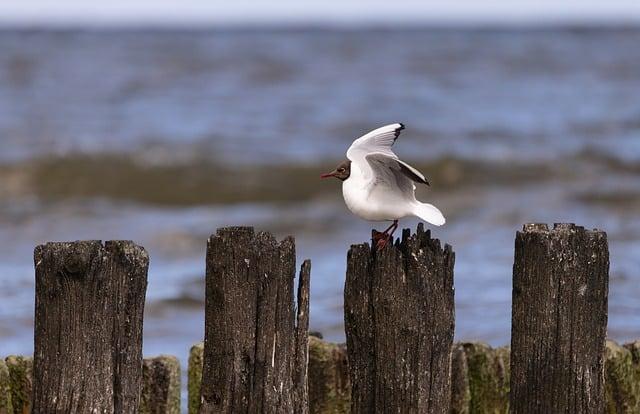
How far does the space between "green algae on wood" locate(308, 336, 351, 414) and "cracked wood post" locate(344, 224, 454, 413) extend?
650 mm

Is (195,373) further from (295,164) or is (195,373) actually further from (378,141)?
(295,164)

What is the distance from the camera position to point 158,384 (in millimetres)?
5207

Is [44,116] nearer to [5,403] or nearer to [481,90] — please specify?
[481,90]

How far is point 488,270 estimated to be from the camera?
1056 cm

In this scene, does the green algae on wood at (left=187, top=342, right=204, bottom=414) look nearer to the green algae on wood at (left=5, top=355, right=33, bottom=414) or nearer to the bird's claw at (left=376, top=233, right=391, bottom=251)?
the green algae on wood at (left=5, top=355, right=33, bottom=414)

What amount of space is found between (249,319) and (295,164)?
14129 millimetres

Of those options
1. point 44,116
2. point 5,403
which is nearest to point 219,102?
point 44,116

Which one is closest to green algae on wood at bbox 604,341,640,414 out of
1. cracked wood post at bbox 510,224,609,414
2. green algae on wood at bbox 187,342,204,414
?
cracked wood post at bbox 510,224,609,414

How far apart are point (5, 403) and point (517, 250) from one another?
1.98 meters

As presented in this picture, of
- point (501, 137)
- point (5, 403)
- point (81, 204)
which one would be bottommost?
point (5, 403)

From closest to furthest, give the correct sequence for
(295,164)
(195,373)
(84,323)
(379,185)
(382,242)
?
1. (84,323)
2. (382,242)
3. (379,185)
4. (195,373)
5. (295,164)

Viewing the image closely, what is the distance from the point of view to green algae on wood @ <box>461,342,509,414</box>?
551 cm

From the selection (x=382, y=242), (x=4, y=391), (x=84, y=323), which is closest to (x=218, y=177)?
(x=4, y=391)

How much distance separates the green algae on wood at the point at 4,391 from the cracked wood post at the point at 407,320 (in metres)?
1.36
